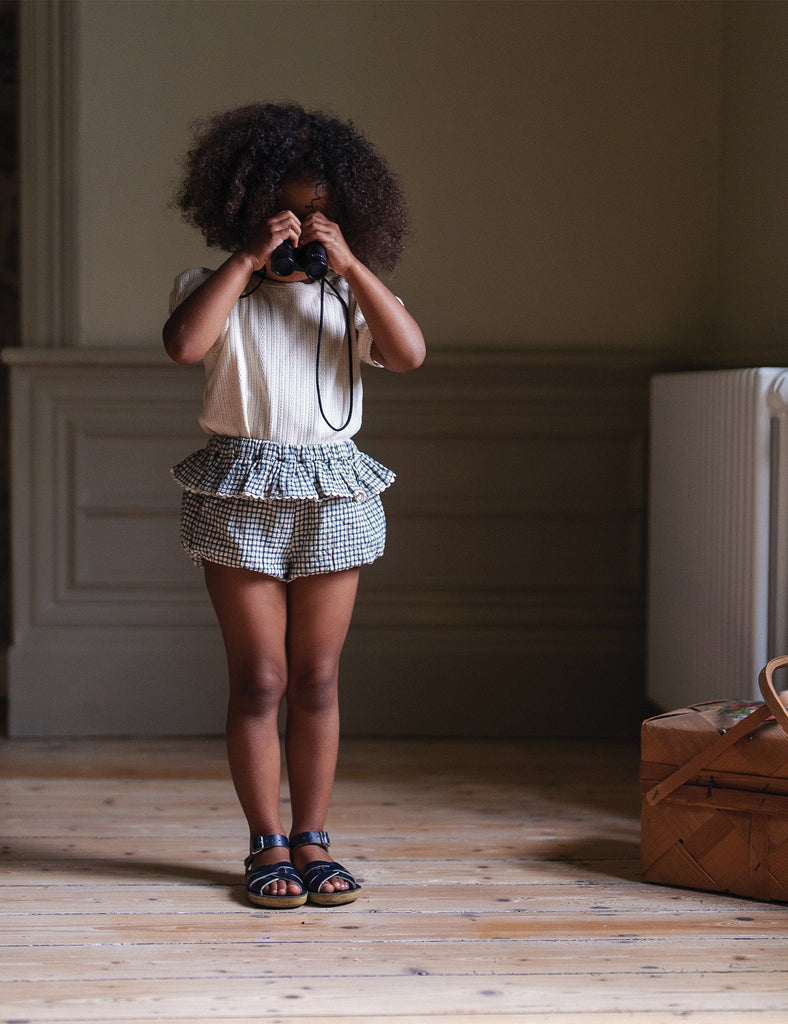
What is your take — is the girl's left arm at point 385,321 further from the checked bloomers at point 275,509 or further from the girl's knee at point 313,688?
the girl's knee at point 313,688

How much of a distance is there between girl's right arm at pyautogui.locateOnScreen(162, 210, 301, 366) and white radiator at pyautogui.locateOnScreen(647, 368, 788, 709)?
3.08 feet

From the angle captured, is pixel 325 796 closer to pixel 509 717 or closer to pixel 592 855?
pixel 592 855

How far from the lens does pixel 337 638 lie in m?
1.84

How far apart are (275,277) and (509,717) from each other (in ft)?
4.70

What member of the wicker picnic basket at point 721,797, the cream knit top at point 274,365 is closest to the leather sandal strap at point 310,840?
the wicker picnic basket at point 721,797

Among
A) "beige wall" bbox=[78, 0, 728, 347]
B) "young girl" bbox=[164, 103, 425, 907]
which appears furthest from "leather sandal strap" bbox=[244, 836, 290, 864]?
"beige wall" bbox=[78, 0, 728, 347]

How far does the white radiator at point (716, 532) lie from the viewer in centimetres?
205

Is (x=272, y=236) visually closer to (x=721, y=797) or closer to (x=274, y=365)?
(x=274, y=365)

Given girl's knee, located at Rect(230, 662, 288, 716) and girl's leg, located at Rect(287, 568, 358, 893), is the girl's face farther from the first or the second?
girl's knee, located at Rect(230, 662, 288, 716)

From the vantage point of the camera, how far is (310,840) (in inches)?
72.0

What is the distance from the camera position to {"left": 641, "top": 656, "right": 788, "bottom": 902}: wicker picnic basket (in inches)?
68.3

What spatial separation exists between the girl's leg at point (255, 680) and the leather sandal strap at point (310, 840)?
4 centimetres

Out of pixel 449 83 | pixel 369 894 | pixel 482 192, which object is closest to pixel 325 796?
pixel 369 894

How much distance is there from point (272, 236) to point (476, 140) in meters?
1.21
